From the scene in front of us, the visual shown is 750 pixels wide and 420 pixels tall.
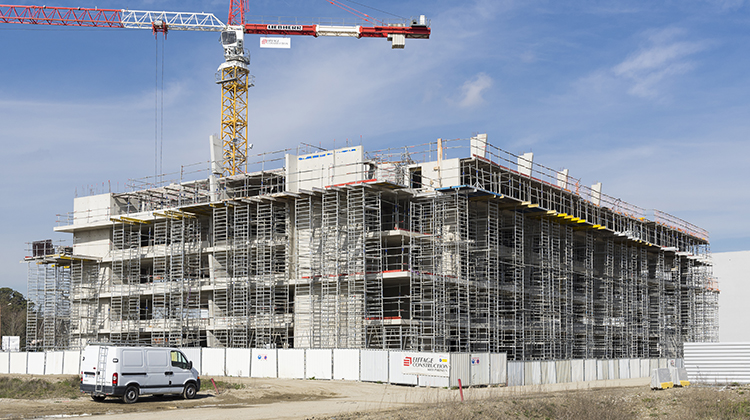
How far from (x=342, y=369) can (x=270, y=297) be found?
9344mm

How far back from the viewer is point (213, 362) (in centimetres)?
4369

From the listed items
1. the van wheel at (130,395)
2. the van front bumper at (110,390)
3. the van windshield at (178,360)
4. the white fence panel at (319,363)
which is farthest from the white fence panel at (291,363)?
the van front bumper at (110,390)

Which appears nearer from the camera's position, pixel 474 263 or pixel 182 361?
pixel 182 361

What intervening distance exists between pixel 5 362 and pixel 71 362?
753 cm

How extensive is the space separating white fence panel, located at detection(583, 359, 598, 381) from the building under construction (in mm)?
3364

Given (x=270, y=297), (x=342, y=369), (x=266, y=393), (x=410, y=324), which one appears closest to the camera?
(x=266, y=393)

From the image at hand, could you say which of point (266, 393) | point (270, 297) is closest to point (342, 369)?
point (266, 393)

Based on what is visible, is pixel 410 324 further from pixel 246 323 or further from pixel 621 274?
pixel 621 274

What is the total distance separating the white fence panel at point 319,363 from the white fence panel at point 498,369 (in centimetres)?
838

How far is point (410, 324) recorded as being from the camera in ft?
139

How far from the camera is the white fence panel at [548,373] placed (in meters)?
40.2

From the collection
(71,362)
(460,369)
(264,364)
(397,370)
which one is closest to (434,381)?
(460,369)

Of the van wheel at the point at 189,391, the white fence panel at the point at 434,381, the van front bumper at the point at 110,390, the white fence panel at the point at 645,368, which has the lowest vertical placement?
the white fence panel at the point at 645,368

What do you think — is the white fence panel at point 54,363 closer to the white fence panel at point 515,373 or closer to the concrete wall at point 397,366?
the concrete wall at point 397,366
